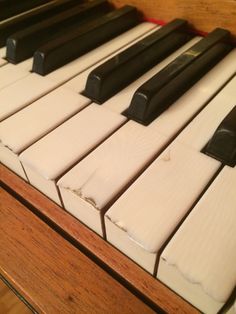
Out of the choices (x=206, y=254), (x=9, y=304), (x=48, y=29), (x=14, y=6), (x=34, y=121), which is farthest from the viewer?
(x=9, y=304)

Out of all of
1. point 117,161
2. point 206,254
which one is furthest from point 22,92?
point 206,254

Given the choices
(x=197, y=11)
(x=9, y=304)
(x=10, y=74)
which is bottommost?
(x=9, y=304)

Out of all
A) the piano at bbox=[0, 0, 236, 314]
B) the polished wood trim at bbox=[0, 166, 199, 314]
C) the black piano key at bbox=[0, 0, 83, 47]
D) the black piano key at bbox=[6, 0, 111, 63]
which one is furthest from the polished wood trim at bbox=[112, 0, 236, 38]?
the polished wood trim at bbox=[0, 166, 199, 314]

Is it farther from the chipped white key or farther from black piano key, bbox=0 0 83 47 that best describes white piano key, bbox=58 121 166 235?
black piano key, bbox=0 0 83 47

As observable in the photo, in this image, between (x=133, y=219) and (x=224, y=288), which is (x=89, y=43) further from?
(x=224, y=288)

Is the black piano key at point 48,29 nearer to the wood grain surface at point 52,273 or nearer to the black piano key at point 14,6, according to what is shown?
the black piano key at point 14,6

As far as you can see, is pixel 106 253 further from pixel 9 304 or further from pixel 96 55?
pixel 9 304
